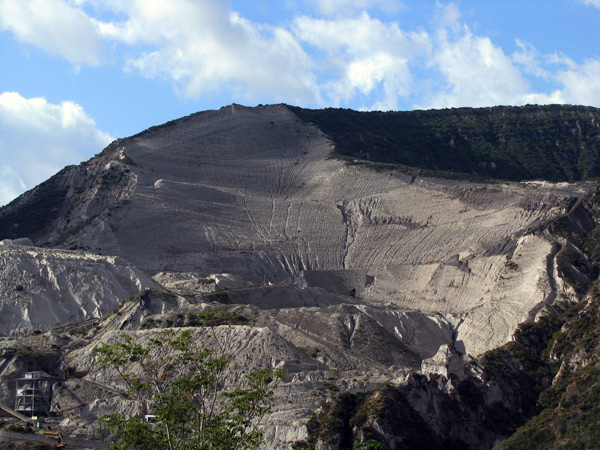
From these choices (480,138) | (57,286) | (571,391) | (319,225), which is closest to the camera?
(571,391)

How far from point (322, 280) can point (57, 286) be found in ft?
83.5

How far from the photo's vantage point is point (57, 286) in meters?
72.1

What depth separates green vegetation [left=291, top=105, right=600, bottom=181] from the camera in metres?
144

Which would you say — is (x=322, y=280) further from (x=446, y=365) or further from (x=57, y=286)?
(x=446, y=365)

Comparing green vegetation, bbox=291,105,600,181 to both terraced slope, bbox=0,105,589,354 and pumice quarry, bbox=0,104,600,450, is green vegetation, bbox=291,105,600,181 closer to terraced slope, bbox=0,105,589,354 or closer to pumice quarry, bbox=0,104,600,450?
pumice quarry, bbox=0,104,600,450

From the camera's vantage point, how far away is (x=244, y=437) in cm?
3309

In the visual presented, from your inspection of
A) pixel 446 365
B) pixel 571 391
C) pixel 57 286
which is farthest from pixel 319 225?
pixel 571 391

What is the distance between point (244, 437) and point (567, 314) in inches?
1536

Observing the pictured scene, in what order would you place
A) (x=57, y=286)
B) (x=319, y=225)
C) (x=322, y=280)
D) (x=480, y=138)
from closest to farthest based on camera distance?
(x=57, y=286) → (x=322, y=280) → (x=319, y=225) → (x=480, y=138)

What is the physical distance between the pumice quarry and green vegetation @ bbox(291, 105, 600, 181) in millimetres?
522

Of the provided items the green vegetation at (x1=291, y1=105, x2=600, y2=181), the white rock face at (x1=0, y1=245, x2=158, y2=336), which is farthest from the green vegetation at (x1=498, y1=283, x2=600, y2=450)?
the green vegetation at (x1=291, y1=105, x2=600, y2=181)

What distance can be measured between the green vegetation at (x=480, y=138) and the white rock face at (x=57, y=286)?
62201 millimetres

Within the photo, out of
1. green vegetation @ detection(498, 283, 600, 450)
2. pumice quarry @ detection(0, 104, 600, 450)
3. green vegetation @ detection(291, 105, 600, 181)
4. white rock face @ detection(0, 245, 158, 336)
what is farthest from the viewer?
green vegetation @ detection(291, 105, 600, 181)

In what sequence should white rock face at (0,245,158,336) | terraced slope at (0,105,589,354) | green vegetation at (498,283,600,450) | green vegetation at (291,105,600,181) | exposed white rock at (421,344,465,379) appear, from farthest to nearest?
green vegetation at (291,105,600,181) → terraced slope at (0,105,589,354) → white rock face at (0,245,158,336) → exposed white rock at (421,344,465,379) → green vegetation at (498,283,600,450)
